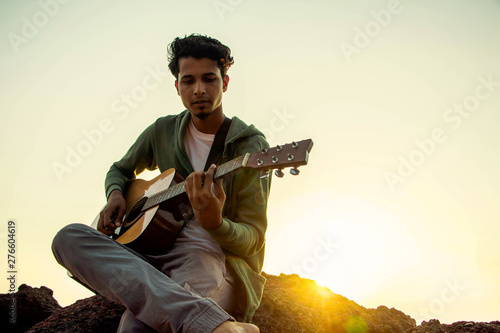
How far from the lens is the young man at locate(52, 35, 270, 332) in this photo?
2205 millimetres

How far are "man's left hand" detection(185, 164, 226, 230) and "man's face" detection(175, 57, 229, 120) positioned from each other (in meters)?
0.90

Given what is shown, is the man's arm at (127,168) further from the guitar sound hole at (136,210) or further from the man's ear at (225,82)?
the man's ear at (225,82)

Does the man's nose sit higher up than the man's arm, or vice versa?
the man's nose

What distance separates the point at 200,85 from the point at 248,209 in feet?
3.51

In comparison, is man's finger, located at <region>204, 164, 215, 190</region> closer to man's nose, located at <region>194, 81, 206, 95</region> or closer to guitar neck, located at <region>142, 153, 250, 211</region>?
guitar neck, located at <region>142, 153, 250, 211</region>

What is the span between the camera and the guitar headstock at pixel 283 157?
2.33 m

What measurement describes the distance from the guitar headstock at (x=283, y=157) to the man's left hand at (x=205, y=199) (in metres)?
0.29

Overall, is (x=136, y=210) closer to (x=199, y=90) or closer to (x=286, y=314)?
(x=199, y=90)

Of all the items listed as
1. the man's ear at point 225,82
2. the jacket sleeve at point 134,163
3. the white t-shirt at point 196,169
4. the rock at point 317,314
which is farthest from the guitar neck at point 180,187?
the rock at point 317,314

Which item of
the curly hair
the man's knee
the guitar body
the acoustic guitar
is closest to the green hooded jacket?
the acoustic guitar

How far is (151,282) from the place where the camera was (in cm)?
226

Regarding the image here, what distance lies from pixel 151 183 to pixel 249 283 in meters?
1.27

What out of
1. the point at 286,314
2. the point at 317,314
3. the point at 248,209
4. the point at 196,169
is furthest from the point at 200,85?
the point at 317,314

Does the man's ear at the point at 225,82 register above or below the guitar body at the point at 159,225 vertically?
above
